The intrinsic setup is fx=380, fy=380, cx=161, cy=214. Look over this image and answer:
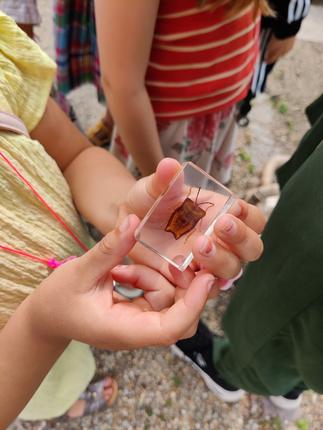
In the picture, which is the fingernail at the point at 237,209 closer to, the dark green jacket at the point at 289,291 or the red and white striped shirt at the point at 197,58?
the dark green jacket at the point at 289,291

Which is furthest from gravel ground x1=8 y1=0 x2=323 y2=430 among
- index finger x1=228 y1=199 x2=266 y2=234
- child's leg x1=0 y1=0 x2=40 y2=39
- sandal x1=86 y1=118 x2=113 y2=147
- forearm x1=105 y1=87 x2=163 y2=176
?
child's leg x1=0 y1=0 x2=40 y2=39

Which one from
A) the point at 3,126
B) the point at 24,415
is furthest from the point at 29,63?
the point at 24,415

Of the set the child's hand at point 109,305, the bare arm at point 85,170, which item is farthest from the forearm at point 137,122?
the child's hand at point 109,305

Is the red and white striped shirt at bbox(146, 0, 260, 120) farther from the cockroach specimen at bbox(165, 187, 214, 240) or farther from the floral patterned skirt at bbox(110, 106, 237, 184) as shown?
the cockroach specimen at bbox(165, 187, 214, 240)

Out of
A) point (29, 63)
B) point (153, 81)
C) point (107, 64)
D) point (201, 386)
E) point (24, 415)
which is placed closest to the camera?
point (29, 63)

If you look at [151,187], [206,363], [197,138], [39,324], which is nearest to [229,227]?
[151,187]

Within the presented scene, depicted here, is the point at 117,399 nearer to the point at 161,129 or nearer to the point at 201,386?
the point at 201,386
